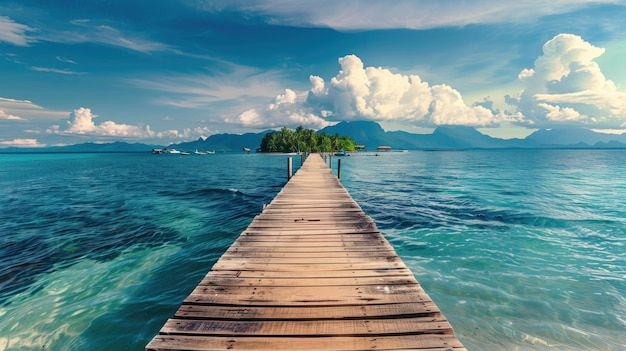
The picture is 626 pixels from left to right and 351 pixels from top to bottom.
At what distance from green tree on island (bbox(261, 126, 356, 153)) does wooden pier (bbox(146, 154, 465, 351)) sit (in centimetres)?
11924

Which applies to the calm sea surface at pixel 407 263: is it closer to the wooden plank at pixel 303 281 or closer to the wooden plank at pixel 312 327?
the wooden plank at pixel 303 281

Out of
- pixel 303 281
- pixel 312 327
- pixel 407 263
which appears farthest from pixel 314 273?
pixel 407 263

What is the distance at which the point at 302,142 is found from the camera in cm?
12756

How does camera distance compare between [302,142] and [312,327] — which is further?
[302,142]

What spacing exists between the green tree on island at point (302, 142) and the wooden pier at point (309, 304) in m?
119

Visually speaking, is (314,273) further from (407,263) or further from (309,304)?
(407,263)

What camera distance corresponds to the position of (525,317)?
6.58m

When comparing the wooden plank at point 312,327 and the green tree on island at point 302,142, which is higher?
the green tree on island at point 302,142

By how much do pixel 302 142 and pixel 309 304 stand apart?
409 feet

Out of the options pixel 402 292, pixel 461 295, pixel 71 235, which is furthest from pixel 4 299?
pixel 461 295

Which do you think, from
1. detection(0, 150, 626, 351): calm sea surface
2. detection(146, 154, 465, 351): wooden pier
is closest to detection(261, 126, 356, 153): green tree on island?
detection(0, 150, 626, 351): calm sea surface

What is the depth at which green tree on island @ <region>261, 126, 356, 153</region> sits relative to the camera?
128m

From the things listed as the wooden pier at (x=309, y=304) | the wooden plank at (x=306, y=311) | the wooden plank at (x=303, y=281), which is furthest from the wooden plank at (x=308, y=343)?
the wooden plank at (x=303, y=281)

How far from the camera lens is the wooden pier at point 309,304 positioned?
10.6 feet
